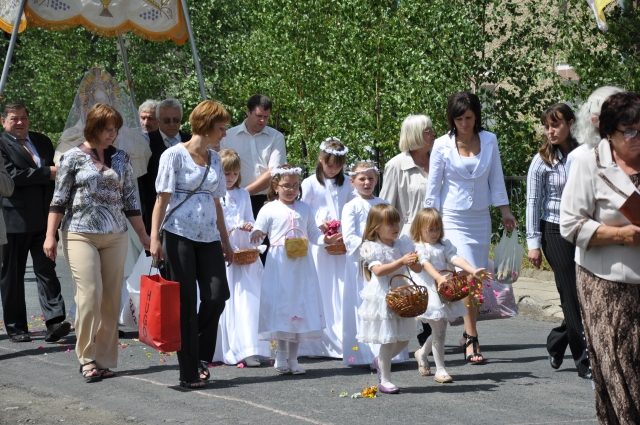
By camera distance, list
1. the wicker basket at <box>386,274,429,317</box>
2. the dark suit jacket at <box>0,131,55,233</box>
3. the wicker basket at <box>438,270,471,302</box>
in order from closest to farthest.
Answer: the wicker basket at <box>386,274,429,317</box> → the wicker basket at <box>438,270,471,302</box> → the dark suit jacket at <box>0,131,55,233</box>

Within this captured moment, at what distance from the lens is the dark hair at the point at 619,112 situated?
4930 millimetres

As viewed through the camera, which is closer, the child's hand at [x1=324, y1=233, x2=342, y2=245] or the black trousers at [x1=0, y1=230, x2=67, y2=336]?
the child's hand at [x1=324, y1=233, x2=342, y2=245]

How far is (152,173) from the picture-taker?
30.9 ft

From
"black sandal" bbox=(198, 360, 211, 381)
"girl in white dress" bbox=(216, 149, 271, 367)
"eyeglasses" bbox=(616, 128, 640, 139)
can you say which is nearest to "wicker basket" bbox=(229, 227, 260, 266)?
"girl in white dress" bbox=(216, 149, 271, 367)

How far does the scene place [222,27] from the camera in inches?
1014

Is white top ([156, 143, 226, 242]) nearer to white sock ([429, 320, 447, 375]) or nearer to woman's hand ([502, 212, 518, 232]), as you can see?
white sock ([429, 320, 447, 375])

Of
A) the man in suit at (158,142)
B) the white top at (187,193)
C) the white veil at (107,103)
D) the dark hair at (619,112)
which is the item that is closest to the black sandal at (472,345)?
the white top at (187,193)

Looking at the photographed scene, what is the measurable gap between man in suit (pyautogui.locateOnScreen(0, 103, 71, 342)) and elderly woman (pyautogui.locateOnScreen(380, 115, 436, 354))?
3.01m

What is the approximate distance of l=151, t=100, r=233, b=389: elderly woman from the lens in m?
7.16

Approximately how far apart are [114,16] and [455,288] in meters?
5.30

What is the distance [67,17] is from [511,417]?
6331mm

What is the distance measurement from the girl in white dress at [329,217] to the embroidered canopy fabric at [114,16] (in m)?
3.09

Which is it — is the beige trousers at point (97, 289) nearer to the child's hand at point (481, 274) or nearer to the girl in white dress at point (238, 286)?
the girl in white dress at point (238, 286)

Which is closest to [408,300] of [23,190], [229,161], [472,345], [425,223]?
[425,223]
